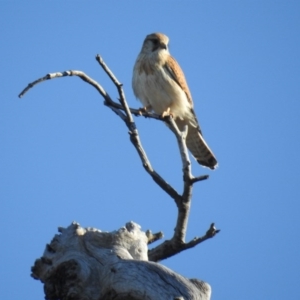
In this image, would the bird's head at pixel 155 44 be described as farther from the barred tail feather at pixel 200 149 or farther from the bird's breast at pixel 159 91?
the barred tail feather at pixel 200 149

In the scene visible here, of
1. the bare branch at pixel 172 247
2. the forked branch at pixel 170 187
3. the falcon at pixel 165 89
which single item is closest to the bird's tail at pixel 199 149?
the falcon at pixel 165 89

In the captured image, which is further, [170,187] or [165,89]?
[165,89]

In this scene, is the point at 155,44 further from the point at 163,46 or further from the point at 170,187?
the point at 170,187

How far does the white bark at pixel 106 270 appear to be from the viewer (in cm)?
408

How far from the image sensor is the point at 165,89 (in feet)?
27.5

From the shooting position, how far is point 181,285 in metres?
4.08

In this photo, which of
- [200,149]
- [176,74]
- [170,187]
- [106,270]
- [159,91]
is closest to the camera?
[106,270]

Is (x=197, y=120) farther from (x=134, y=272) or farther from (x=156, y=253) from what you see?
(x=134, y=272)

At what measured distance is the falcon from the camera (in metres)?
8.38

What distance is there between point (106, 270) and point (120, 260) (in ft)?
0.36

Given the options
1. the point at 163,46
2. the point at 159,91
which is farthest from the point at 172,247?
the point at 163,46

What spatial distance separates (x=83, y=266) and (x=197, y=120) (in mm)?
4613

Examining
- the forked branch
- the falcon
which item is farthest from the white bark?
the falcon

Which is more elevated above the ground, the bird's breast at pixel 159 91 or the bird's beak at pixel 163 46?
the bird's beak at pixel 163 46
